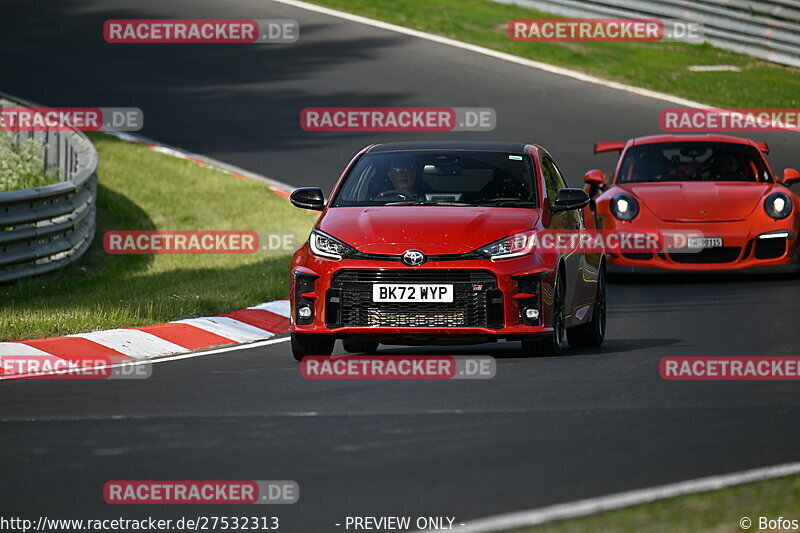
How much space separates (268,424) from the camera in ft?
26.5

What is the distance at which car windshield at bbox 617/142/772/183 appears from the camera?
56.3 feet

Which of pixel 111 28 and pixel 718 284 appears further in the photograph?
pixel 111 28

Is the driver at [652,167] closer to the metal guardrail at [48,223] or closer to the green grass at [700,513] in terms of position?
the metal guardrail at [48,223]

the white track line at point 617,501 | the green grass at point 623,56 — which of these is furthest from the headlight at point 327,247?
the green grass at point 623,56

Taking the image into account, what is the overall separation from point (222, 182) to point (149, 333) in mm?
9802

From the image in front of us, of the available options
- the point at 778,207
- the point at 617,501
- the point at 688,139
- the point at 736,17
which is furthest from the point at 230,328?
the point at 736,17

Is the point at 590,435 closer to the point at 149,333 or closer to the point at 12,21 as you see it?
the point at 149,333

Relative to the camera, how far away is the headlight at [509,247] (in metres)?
10.3

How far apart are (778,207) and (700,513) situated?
35.2 ft

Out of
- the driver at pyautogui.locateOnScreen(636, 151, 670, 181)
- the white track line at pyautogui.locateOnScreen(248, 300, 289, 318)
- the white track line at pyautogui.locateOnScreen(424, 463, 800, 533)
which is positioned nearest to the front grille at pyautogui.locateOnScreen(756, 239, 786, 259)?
the driver at pyautogui.locateOnScreen(636, 151, 670, 181)

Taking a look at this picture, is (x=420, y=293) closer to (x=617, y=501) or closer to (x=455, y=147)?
(x=455, y=147)

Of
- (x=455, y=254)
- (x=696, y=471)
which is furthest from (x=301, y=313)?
(x=696, y=471)

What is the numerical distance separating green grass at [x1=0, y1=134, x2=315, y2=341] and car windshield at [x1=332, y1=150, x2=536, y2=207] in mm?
2190

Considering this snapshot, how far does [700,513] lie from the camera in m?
5.96
